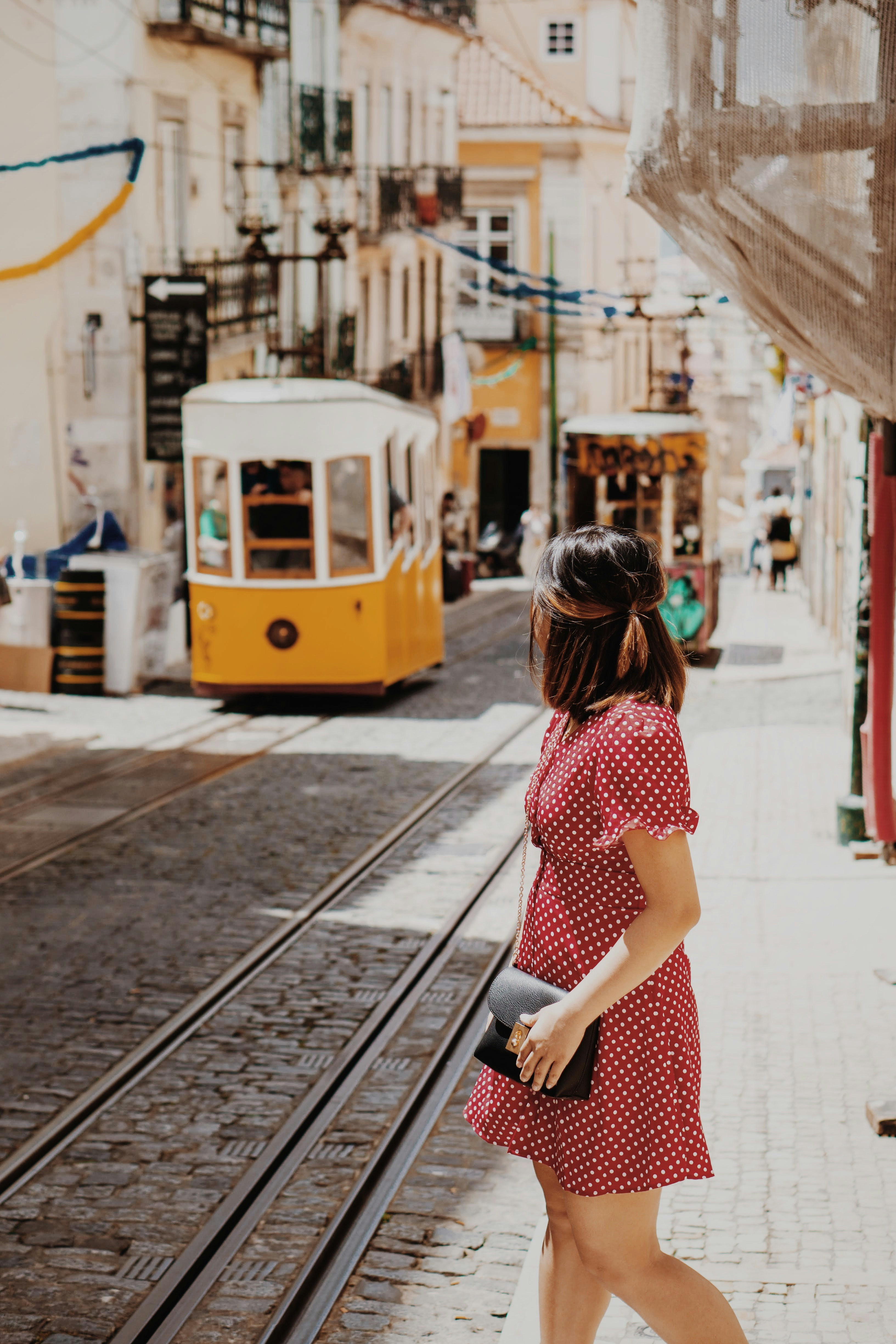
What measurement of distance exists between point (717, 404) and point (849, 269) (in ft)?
191

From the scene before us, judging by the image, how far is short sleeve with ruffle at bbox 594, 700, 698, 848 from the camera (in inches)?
121

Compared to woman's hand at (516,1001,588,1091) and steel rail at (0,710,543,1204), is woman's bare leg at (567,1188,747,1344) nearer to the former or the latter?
woman's hand at (516,1001,588,1091)

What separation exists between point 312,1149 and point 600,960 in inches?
107

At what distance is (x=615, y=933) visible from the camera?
3.20 meters

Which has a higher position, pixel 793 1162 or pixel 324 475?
pixel 324 475

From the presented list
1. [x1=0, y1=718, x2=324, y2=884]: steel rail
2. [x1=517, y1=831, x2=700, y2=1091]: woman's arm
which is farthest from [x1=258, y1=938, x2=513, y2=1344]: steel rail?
[x1=0, y1=718, x2=324, y2=884]: steel rail

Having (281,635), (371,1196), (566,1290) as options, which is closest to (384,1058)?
(371,1196)

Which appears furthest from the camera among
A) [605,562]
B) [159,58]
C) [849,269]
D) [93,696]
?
[159,58]

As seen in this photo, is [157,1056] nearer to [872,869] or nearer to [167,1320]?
[167,1320]

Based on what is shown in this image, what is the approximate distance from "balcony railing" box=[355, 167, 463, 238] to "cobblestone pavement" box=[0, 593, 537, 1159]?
59.8 ft

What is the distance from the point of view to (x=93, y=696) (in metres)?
17.6

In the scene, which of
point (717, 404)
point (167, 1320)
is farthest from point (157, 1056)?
point (717, 404)

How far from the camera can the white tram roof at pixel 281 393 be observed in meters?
15.6

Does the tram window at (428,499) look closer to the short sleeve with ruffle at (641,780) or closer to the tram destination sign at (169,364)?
the tram destination sign at (169,364)
